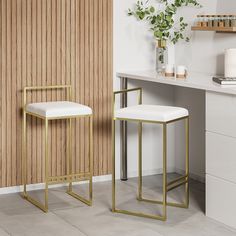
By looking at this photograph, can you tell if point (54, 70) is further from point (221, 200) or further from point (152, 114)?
point (221, 200)

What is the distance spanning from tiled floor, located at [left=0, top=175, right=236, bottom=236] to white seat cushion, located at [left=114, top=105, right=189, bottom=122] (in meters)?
0.63

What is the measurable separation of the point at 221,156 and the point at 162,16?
148 centimetres

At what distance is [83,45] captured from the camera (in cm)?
467

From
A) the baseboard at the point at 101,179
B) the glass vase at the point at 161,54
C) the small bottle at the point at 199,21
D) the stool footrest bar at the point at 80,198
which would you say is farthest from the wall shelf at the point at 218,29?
the stool footrest bar at the point at 80,198

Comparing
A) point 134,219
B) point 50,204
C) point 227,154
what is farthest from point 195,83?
point 50,204

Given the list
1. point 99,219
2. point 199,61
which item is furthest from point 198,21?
point 99,219

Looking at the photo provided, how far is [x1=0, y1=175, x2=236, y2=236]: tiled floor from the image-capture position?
3709 millimetres

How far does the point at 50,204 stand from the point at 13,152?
0.50 meters

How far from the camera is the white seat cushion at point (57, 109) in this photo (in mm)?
4012

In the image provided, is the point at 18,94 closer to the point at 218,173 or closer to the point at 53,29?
the point at 53,29

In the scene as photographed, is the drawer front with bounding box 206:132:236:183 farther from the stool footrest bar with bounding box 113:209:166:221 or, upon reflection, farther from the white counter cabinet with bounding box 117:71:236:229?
the stool footrest bar with bounding box 113:209:166:221

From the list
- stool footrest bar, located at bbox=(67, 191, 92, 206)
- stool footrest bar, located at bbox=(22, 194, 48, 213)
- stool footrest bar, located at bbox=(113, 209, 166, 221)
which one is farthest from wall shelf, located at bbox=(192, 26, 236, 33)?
stool footrest bar, located at bbox=(22, 194, 48, 213)

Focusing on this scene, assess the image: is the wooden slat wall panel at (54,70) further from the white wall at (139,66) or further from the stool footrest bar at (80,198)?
the stool footrest bar at (80,198)

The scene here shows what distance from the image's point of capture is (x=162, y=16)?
4.85 metres
